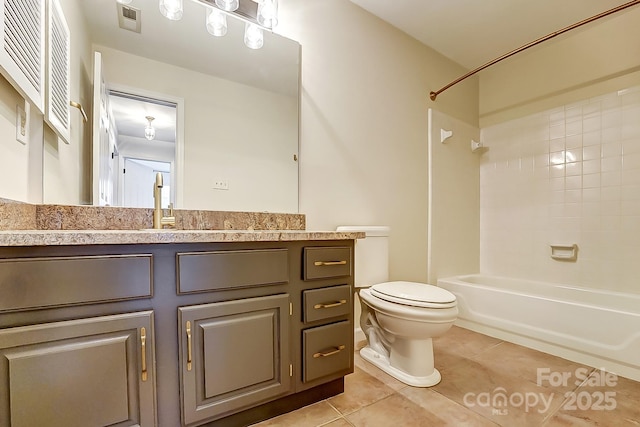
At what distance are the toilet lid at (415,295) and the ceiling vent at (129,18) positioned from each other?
1.82m

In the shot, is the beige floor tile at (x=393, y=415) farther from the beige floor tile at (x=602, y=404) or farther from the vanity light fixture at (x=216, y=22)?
the vanity light fixture at (x=216, y=22)

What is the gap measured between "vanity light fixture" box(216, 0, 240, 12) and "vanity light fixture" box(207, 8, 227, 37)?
3cm

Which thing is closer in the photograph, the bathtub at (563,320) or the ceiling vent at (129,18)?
the ceiling vent at (129,18)

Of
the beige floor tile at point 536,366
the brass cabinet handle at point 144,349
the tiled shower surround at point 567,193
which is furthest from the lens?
the tiled shower surround at point 567,193

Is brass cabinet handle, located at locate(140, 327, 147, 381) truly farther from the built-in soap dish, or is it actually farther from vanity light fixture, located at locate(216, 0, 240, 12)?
the built-in soap dish

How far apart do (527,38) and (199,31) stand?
2.56m

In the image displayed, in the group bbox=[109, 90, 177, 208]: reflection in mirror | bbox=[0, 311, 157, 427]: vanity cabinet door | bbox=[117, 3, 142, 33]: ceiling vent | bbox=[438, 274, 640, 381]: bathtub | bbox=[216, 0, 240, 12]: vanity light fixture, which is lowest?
bbox=[438, 274, 640, 381]: bathtub

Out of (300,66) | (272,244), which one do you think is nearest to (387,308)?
(272,244)

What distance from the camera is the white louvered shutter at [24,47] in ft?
2.66

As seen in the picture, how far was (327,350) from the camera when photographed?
1298 mm

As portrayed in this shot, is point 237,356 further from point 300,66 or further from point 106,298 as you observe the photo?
point 300,66

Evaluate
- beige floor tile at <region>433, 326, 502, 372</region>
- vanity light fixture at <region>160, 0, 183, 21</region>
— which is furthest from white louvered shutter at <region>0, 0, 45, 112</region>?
beige floor tile at <region>433, 326, 502, 372</region>

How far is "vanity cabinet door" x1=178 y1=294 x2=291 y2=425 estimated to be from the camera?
976 mm

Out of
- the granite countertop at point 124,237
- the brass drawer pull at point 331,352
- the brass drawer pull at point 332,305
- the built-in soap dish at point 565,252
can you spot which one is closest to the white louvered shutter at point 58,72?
the granite countertop at point 124,237
